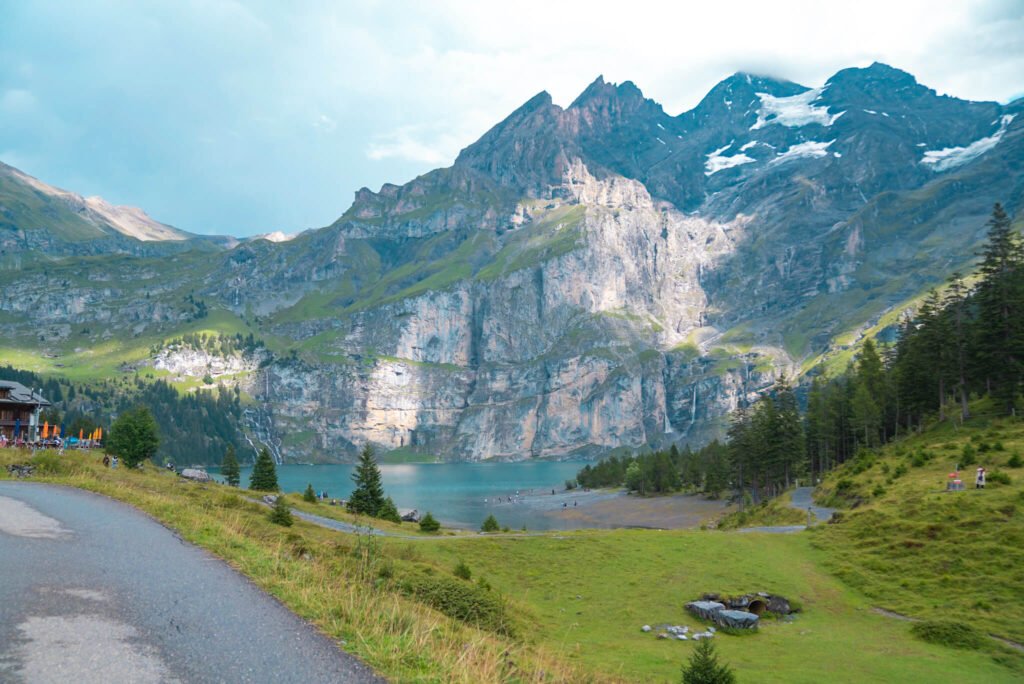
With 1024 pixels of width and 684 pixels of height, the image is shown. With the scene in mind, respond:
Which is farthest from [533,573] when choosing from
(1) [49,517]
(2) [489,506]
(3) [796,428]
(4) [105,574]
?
(2) [489,506]

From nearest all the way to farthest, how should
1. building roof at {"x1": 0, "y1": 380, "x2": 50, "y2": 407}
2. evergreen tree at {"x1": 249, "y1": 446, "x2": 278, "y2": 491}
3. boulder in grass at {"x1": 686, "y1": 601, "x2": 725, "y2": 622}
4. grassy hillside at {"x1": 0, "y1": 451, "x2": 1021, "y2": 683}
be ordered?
grassy hillside at {"x1": 0, "y1": 451, "x2": 1021, "y2": 683}
boulder in grass at {"x1": 686, "y1": 601, "x2": 725, "y2": 622}
building roof at {"x1": 0, "y1": 380, "x2": 50, "y2": 407}
evergreen tree at {"x1": 249, "y1": 446, "x2": 278, "y2": 491}

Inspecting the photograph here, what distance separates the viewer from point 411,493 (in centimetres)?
15588

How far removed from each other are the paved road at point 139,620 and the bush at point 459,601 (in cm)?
639

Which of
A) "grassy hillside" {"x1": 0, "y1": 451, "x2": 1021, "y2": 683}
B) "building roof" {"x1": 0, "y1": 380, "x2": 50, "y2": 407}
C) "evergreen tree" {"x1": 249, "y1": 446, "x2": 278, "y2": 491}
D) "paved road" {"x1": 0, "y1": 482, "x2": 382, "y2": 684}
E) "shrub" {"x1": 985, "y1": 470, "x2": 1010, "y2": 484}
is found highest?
"building roof" {"x1": 0, "y1": 380, "x2": 50, "y2": 407}

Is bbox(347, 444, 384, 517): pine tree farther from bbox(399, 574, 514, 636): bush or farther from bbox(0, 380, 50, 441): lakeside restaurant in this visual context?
bbox(399, 574, 514, 636): bush

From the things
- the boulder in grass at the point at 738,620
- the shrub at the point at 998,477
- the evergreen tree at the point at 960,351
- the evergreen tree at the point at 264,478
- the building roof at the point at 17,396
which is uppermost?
the evergreen tree at the point at 960,351

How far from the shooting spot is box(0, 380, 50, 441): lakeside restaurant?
63062 millimetres

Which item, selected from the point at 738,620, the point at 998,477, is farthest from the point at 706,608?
the point at 998,477

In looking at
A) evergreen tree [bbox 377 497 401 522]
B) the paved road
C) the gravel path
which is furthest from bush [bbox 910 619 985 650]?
evergreen tree [bbox 377 497 401 522]

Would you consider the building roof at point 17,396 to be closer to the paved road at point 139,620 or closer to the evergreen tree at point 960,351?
the paved road at point 139,620

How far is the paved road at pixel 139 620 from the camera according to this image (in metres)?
6.50

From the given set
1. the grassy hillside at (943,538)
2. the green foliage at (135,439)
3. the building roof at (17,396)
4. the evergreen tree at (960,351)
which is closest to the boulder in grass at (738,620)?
the grassy hillside at (943,538)

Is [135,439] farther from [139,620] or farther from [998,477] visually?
[998,477]

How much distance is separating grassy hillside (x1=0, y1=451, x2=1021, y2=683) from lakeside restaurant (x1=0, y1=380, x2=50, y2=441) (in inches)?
1746
